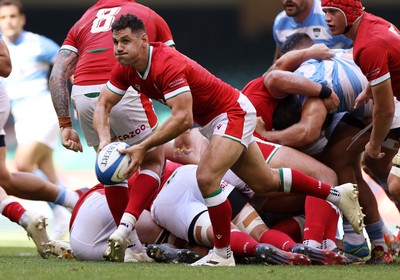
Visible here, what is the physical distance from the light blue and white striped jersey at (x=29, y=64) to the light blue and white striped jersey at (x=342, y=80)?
456 centimetres

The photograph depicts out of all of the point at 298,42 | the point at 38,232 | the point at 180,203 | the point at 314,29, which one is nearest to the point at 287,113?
the point at 298,42

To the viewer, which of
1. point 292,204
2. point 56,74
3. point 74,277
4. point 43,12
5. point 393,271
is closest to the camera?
point 74,277

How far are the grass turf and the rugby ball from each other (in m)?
0.54

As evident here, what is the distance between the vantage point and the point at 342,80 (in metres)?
7.42

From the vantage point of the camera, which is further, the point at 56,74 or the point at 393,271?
the point at 56,74

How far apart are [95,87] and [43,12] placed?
371 inches

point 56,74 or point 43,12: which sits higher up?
point 56,74

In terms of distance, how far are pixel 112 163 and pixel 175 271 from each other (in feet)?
2.93

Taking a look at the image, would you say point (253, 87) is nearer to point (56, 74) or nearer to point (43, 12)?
point (56, 74)

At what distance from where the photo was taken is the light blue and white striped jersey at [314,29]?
30.8 feet

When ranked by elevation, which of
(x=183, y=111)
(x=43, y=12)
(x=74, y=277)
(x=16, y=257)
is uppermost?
(x=183, y=111)

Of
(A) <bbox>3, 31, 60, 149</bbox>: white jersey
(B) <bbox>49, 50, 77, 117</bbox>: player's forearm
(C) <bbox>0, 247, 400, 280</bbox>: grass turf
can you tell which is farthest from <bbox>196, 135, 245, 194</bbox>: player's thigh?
(A) <bbox>3, 31, 60, 149</bbox>: white jersey

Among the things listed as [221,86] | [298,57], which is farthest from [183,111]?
[298,57]

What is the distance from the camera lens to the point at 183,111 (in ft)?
19.5
